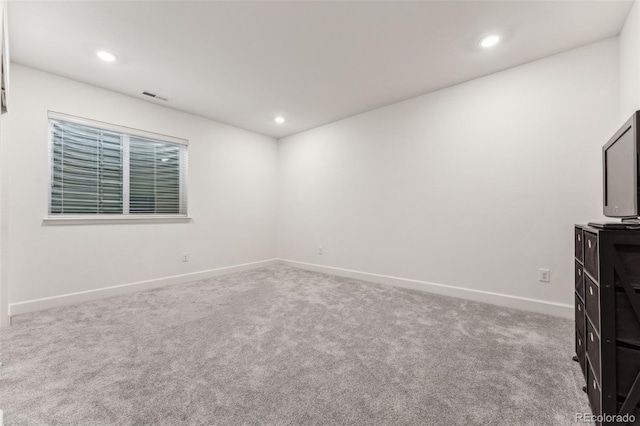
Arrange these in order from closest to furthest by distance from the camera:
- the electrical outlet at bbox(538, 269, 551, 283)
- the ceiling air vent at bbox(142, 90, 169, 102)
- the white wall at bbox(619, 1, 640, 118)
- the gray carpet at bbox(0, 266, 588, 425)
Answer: the gray carpet at bbox(0, 266, 588, 425)
the white wall at bbox(619, 1, 640, 118)
the electrical outlet at bbox(538, 269, 551, 283)
the ceiling air vent at bbox(142, 90, 169, 102)

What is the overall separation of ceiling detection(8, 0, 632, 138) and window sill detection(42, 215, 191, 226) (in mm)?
1584

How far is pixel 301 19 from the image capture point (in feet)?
7.10

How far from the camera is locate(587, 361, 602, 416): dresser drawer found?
120 centimetres

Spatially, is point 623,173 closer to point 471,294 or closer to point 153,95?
point 471,294

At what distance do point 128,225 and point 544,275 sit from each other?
4815mm

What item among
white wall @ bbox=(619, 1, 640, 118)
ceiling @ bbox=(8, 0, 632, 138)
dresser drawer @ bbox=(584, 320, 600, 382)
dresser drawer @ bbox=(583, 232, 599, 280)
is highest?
ceiling @ bbox=(8, 0, 632, 138)

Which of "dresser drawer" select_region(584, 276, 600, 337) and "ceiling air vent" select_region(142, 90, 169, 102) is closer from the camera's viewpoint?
"dresser drawer" select_region(584, 276, 600, 337)

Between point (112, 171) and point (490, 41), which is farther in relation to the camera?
point (112, 171)

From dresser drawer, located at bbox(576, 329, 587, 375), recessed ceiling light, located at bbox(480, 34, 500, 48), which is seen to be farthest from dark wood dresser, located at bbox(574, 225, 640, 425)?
recessed ceiling light, located at bbox(480, 34, 500, 48)

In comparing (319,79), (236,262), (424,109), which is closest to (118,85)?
(319,79)

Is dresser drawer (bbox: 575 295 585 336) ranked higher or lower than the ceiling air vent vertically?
lower

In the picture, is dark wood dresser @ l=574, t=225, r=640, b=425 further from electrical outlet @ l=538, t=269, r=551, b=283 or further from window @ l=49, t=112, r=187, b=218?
window @ l=49, t=112, r=187, b=218

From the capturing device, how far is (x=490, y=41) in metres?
2.42

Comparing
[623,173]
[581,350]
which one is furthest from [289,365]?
[623,173]
